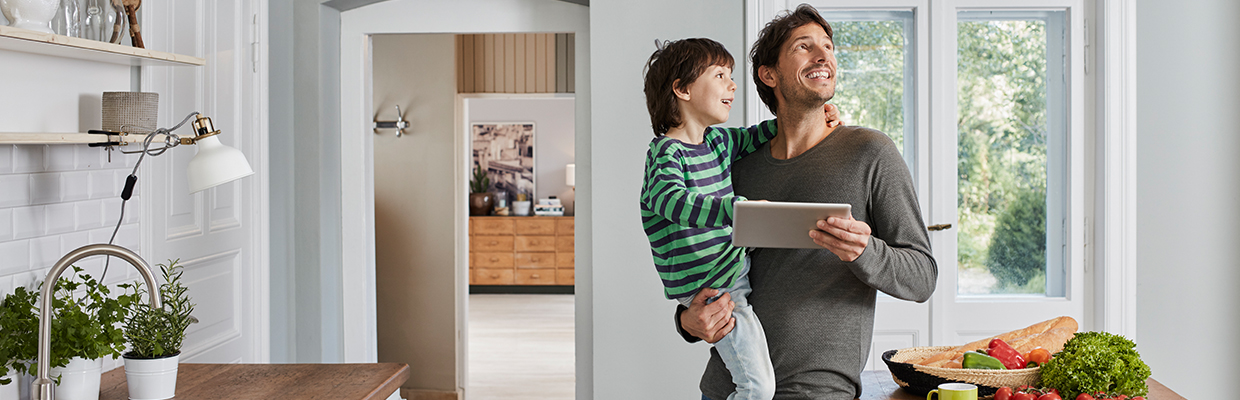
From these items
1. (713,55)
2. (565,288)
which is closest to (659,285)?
(713,55)

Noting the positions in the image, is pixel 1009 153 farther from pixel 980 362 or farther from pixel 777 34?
pixel 777 34

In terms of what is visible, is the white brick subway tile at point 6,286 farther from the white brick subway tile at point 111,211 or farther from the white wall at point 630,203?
the white wall at point 630,203

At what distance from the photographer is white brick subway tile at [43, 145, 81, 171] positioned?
1716 mm

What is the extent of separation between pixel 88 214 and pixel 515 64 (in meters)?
3.64

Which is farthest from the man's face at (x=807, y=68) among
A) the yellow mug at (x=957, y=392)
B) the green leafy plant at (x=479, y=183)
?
the green leafy plant at (x=479, y=183)

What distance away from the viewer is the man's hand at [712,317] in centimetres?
132

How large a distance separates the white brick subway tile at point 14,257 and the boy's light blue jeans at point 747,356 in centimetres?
142

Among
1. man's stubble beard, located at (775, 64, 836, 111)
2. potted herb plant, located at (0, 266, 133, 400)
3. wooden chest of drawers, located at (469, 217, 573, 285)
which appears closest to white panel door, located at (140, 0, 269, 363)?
potted herb plant, located at (0, 266, 133, 400)

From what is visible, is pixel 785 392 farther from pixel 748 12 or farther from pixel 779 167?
pixel 748 12

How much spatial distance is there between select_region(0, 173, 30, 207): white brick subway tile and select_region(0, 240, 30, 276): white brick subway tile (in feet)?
0.27

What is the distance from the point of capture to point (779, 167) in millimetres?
1376

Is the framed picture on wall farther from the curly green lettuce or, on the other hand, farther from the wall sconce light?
the curly green lettuce

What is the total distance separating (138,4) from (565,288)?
6.33m

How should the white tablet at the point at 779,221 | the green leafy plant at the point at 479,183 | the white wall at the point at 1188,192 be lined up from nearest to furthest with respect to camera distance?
the white tablet at the point at 779,221, the white wall at the point at 1188,192, the green leafy plant at the point at 479,183
